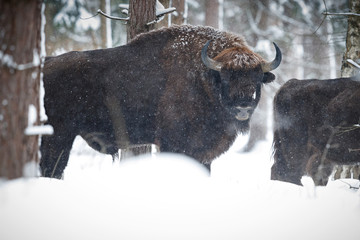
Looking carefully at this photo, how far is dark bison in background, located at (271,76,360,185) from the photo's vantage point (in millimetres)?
6148

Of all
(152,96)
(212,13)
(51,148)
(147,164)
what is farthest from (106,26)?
(147,164)

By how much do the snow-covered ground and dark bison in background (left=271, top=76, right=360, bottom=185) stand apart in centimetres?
287

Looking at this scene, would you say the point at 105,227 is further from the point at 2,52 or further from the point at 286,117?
the point at 286,117

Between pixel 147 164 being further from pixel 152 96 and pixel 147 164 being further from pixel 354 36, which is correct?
pixel 354 36

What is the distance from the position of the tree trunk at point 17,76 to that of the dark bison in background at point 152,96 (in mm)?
2307

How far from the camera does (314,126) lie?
6387 millimetres

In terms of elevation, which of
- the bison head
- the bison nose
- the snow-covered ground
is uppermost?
the bison head

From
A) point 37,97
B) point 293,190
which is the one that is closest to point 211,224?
point 293,190

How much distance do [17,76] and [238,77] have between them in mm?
3103

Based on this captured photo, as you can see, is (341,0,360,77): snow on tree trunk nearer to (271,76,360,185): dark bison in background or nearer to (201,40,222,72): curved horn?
(271,76,360,185): dark bison in background

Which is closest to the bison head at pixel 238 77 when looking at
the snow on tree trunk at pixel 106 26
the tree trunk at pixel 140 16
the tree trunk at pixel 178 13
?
the tree trunk at pixel 140 16

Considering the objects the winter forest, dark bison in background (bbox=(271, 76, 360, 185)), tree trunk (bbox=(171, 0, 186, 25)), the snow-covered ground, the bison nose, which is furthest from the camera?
tree trunk (bbox=(171, 0, 186, 25))

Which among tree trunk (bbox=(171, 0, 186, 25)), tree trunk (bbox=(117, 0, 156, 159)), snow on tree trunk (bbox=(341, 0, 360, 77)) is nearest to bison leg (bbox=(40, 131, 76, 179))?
tree trunk (bbox=(117, 0, 156, 159))

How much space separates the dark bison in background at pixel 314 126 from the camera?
615 cm
